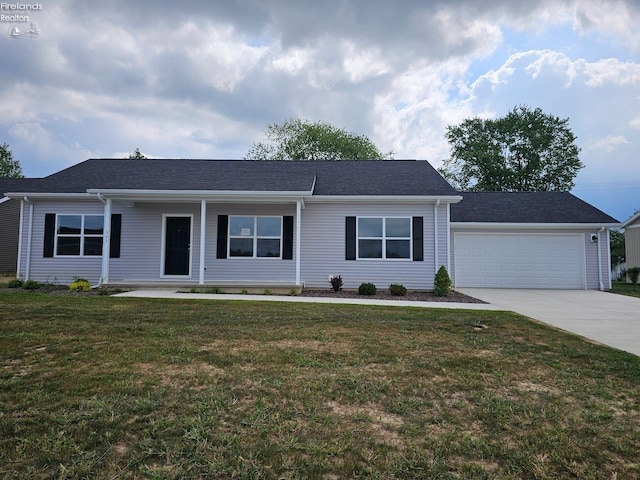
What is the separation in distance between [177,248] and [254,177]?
352 centimetres

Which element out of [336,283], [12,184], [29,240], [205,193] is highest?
[12,184]

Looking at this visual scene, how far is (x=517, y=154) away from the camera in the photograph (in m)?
29.3

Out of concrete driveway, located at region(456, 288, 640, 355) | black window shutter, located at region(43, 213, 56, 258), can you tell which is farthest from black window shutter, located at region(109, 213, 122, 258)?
concrete driveway, located at region(456, 288, 640, 355)

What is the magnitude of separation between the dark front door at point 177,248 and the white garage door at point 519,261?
980 centimetres

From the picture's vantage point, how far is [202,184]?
37.6 feet

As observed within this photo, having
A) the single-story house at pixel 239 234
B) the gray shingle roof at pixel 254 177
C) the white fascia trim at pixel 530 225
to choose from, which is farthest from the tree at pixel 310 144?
the single-story house at pixel 239 234

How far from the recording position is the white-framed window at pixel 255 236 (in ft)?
38.6

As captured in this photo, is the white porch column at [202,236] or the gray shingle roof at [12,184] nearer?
the white porch column at [202,236]

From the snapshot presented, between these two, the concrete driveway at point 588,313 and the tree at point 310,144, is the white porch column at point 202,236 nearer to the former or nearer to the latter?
the concrete driveway at point 588,313

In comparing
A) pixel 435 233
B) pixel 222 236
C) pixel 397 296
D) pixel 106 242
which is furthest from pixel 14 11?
pixel 435 233

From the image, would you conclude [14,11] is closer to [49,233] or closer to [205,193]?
[49,233]

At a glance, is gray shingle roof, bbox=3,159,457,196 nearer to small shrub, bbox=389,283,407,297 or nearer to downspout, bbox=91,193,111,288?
downspout, bbox=91,193,111,288

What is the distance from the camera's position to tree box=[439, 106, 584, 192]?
28.0 metres

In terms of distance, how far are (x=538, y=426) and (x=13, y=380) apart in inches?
174
